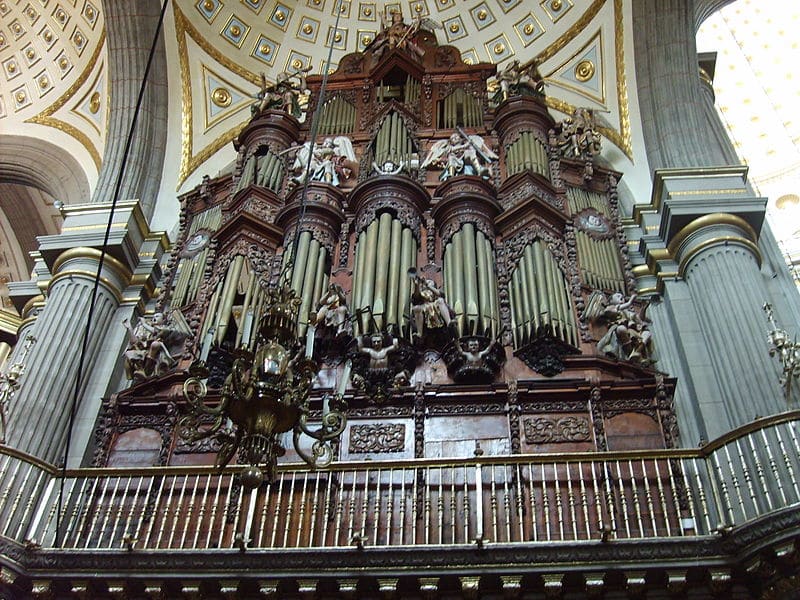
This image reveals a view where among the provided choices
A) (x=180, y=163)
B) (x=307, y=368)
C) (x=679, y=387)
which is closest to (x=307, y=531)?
(x=307, y=368)

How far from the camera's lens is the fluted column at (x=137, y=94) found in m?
13.5

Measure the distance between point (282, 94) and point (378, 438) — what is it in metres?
7.09

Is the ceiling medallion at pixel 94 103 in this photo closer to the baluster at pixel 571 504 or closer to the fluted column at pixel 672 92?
the fluted column at pixel 672 92

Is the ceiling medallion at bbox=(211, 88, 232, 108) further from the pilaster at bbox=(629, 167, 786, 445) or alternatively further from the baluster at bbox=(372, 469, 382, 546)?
the baluster at bbox=(372, 469, 382, 546)

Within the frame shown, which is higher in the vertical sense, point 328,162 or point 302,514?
point 328,162

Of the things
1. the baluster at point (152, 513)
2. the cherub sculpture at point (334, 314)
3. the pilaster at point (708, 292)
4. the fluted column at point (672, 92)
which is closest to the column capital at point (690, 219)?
the pilaster at point (708, 292)

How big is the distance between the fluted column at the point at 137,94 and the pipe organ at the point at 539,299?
590 cm

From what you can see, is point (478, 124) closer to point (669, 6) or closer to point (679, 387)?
point (669, 6)

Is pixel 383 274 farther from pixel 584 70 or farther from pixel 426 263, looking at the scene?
pixel 584 70

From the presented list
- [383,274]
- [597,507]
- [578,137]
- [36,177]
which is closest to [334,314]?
[383,274]

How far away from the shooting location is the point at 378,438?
31.1ft

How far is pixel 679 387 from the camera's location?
32.5 feet

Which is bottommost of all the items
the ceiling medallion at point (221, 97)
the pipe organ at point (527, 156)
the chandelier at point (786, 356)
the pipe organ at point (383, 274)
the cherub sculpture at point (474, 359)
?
the chandelier at point (786, 356)

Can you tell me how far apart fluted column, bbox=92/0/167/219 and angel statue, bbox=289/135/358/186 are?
2.29 m
